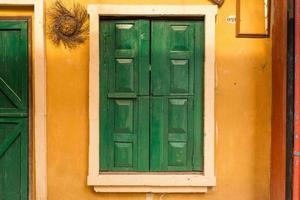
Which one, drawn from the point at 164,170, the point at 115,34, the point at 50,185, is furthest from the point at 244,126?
the point at 50,185

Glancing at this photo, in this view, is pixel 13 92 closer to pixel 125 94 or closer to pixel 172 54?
pixel 125 94

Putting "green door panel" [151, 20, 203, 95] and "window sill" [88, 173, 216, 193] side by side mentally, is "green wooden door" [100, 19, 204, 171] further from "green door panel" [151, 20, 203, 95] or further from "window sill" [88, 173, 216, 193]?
"window sill" [88, 173, 216, 193]

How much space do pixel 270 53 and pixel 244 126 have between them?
0.84 metres

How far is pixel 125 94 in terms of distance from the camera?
15.4 feet

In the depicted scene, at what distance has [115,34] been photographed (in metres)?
4.72

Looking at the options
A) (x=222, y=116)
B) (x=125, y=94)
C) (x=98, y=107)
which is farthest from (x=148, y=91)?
(x=222, y=116)

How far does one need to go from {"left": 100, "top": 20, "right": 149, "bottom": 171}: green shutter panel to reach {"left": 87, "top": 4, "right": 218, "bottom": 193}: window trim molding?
4.1 inches

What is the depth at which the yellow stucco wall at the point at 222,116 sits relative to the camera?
4699 mm

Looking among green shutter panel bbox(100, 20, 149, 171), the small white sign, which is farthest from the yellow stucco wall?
green shutter panel bbox(100, 20, 149, 171)

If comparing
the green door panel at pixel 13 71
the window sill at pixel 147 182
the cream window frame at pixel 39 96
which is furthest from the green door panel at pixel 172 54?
the green door panel at pixel 13 71

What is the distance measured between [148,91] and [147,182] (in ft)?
3.22

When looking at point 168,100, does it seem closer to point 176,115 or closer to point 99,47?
point 176,115

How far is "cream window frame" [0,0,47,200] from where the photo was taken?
465 centimetres

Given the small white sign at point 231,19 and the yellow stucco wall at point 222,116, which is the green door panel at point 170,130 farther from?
the small white sign at point 231,19
